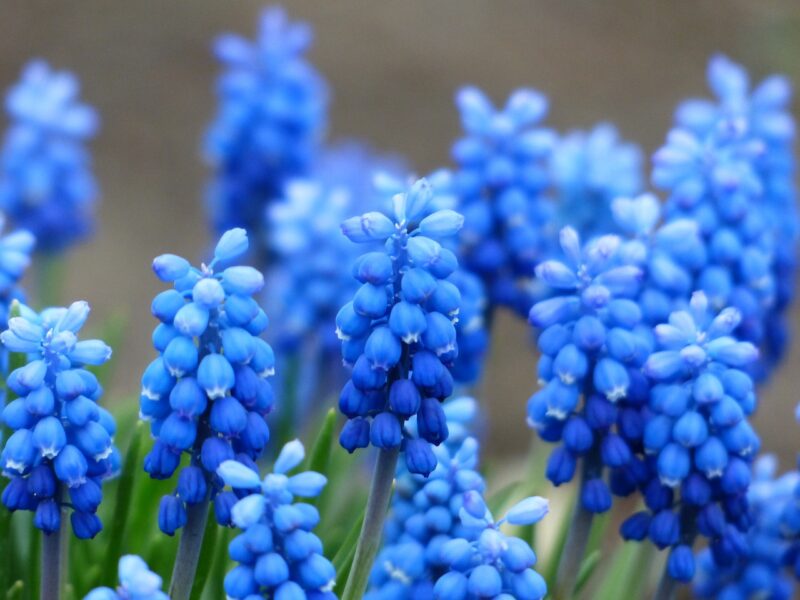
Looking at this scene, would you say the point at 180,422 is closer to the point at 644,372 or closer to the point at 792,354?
the point at 644,372

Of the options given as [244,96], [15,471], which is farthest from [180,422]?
[244,96]

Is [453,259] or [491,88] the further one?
[491,88]

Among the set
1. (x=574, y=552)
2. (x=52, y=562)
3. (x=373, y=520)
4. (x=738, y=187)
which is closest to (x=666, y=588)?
(x=574, y=552)

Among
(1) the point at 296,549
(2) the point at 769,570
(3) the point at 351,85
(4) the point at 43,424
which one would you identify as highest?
(3) the point at 351,85

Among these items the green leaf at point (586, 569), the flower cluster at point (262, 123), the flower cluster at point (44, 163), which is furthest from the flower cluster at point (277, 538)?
the flower cluster at point (44, 163)

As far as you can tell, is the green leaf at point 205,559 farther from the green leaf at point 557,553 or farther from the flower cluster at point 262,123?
the flower cluster at point 262,123

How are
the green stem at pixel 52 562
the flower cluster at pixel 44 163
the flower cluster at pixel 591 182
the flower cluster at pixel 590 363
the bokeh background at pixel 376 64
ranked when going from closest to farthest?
the green stem at pixel 52 562 → the flower cluster at pixel 590 363 → the flower cluster at pixel 591 182 → the flower cluster at pixel 44 163 → the bokeh background at pixel 376 64

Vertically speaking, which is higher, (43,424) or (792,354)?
(792,354)
